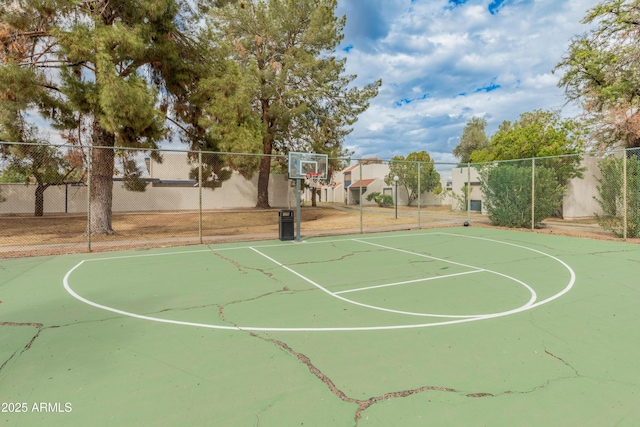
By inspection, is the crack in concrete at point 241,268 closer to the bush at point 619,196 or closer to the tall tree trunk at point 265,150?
the tall tree trunk at point 265,150

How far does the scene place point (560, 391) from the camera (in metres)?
2.60

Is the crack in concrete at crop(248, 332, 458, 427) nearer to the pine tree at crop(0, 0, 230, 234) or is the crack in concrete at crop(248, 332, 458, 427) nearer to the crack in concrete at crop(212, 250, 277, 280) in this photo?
the crack in concrete at crop(212, 250, 277, 280)

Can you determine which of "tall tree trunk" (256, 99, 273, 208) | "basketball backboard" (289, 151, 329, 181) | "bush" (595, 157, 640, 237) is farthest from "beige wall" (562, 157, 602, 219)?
"tall tree trunk" (256, 99, 273, 208)

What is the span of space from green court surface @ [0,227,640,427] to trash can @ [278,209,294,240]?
14.0ft

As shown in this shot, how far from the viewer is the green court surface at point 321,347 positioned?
2391 millimetres

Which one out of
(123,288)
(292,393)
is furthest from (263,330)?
(123,288)

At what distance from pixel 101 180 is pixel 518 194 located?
16.0 meters

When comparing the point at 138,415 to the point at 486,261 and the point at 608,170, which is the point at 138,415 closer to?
the point at 486,261

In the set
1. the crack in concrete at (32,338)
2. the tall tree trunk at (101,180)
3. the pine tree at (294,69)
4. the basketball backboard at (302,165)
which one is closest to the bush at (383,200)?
the pine tree at (294,69)

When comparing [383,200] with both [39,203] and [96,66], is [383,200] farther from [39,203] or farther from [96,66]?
[96,66]

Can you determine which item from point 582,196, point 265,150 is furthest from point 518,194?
point 265,150

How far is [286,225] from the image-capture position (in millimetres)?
11133

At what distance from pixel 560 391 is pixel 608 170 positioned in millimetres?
12030

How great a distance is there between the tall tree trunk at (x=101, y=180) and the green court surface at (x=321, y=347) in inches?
200
